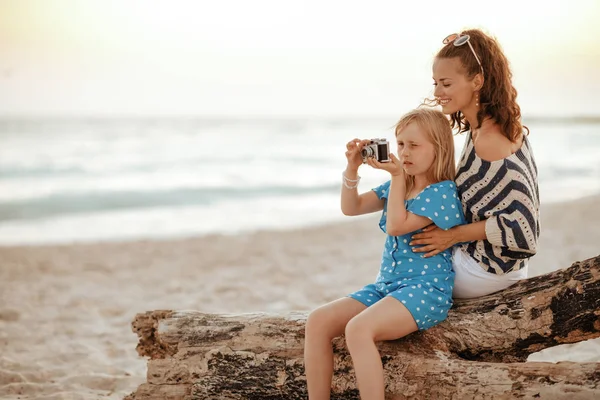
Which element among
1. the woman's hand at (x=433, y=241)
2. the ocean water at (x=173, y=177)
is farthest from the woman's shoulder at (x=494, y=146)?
the ocean water at (x=173, y=177)

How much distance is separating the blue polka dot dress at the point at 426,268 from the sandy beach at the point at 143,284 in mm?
2005

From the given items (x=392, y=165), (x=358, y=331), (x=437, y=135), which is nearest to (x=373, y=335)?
(x=358, y=331)

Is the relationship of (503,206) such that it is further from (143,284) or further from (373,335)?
(143,284)

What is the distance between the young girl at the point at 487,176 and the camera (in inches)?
119

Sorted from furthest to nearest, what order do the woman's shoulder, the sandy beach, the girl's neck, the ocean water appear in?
the ocean water → the sandy beach → the girl's neck → the woman's shoulder

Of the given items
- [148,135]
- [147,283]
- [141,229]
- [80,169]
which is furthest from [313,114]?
[147,283]

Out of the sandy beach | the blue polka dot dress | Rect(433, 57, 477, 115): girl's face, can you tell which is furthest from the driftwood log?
the sandy beach

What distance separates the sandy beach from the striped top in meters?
1.97

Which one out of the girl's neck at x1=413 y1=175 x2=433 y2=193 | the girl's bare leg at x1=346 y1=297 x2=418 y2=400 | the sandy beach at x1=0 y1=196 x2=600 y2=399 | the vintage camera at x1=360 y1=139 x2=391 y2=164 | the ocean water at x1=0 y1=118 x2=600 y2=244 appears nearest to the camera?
the girl's bare leg at x1=346 y1=297 x2=418 y2=400

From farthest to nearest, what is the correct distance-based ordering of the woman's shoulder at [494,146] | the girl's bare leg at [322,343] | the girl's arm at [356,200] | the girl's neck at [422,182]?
the girl's arm at [356,200] → the girl's neck at [422,182] → the woman's shoulder at [494,146] → the girl's bare leg at [322,343]

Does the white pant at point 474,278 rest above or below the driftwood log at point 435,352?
above

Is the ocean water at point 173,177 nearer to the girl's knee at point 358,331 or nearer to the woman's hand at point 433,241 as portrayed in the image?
the woman's hand at point 433,241

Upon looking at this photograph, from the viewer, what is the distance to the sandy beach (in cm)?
454

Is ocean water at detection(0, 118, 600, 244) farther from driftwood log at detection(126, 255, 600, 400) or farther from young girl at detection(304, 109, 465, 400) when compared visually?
young girl at detection(304, 109, 465, 400)
